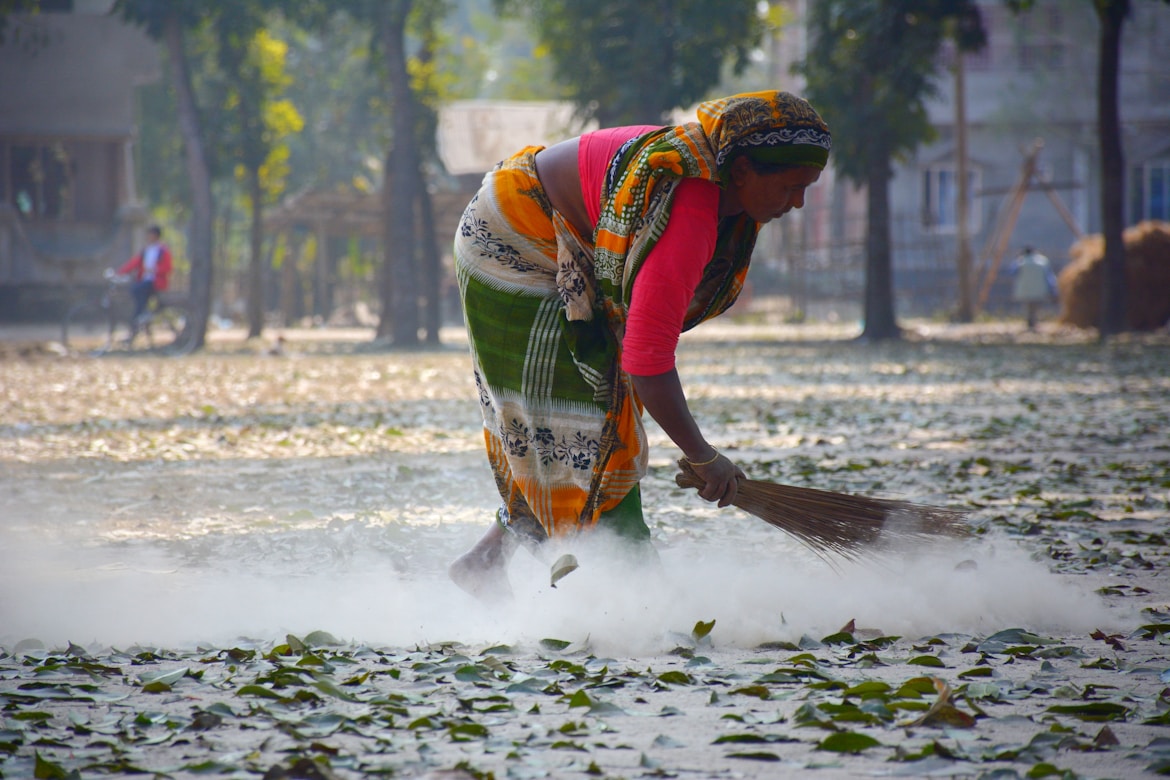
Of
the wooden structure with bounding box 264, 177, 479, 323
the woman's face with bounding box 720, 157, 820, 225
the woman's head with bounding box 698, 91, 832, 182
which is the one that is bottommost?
the woman's face with bounding box 720, 157, 820, 225

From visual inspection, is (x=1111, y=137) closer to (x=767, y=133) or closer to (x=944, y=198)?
(x=944, y=198)

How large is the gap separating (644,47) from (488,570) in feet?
62.5

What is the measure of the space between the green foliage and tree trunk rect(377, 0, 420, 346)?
21.0 ft

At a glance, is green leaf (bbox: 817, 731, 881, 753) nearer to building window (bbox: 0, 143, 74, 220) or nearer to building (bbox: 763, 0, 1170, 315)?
building window (bbox: 0, 143, 74, 220)

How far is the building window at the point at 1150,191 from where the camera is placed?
105 feet

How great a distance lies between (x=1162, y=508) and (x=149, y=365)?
12.9m

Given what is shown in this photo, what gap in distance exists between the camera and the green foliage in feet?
61.4

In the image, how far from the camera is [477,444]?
822 centimetres

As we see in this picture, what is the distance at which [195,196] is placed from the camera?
20.0 meters

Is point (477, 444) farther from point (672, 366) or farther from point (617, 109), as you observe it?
point (617, 109)

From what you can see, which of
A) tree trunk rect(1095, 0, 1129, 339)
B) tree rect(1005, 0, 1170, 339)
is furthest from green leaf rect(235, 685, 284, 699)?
tree trunk rect(1095, 0, 1129, 339)

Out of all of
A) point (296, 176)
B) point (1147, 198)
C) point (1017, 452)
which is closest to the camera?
point (1017, 452)

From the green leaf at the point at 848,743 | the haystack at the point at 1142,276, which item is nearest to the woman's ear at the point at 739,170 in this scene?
the green leaf at the point at 848,743

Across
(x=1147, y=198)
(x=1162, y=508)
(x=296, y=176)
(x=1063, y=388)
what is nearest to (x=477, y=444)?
(x=1162, y=508)
